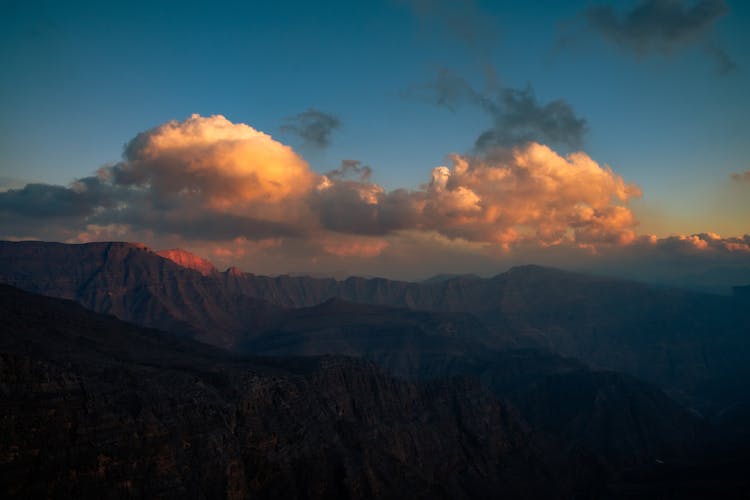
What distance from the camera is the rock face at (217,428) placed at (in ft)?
322

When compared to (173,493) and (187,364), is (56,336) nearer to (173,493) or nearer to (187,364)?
(187,364)

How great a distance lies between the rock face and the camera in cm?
9806

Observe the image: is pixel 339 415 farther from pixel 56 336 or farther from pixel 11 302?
pixel 11 302

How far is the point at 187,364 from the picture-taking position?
154750 mm

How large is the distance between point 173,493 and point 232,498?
14.5 metres

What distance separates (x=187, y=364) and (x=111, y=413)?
48412 mm

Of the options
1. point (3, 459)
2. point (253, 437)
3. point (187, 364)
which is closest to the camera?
point (3, 459)

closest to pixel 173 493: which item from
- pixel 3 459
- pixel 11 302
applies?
pixel 3 459

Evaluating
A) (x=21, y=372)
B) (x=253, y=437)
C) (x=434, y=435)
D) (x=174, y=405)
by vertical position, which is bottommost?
(x=434, y=435)

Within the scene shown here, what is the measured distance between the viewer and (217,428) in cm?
11969

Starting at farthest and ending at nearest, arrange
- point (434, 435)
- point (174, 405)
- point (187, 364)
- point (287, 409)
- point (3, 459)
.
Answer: point (434, 435)
point (187, 364)
point (287, 409)
point (174, 405)
point (3, 459)

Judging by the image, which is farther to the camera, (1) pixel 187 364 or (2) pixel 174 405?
(1) pixel 187 364

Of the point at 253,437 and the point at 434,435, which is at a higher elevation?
the point at 253,437

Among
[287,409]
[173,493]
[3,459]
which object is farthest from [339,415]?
[3,459]
